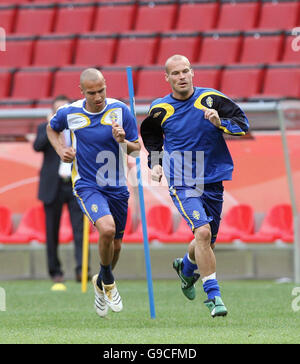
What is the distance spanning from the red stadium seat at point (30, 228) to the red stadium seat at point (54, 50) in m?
4.92

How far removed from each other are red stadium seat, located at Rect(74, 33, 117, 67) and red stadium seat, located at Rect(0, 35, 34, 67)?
1021 millimetres

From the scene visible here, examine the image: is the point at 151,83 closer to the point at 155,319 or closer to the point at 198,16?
the point at 198,16

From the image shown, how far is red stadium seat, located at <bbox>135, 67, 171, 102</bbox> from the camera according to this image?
16.4 meters

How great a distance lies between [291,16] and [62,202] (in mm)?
6409

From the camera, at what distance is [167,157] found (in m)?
8.71

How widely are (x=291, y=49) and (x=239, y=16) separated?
5.21ft

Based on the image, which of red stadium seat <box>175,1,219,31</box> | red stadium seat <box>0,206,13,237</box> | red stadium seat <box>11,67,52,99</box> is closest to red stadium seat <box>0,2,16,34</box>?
red stadium seat <box>11,67,52,99</box>

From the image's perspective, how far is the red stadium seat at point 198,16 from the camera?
706 inches

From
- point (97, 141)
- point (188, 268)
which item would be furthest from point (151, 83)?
point (97, 141)

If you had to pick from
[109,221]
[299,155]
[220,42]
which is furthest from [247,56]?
[109,221]

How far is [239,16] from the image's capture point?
17.7m

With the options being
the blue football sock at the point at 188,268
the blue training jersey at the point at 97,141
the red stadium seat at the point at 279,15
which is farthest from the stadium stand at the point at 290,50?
the blue training jersey at the point at 97,141
